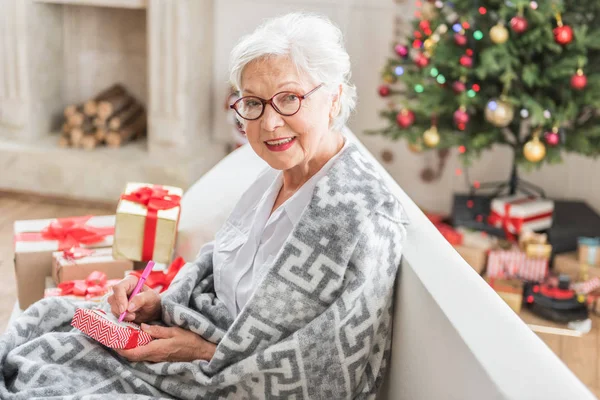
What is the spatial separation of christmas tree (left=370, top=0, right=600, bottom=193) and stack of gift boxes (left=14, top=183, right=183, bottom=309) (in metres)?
1.47

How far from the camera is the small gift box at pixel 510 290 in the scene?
3.08 metres

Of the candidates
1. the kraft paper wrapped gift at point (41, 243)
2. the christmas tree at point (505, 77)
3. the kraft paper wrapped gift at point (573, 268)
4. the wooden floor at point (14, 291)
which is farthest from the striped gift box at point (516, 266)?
the kraft paper wrapped gift at point (41, 243)

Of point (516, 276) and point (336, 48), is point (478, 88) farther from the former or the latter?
point (336, 48)

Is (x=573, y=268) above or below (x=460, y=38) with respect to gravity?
below

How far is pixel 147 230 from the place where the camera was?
2180 mm

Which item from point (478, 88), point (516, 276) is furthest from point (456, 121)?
point (516, 276)

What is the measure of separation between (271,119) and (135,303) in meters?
0.52

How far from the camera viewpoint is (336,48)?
152 centimetres

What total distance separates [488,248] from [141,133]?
2.13 meters

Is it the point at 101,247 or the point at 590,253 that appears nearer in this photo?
the point at 101,247

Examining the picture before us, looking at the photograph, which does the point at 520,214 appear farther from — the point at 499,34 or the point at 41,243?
the point at 41,243

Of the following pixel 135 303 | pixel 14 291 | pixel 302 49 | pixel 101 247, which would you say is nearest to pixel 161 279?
pixel 135 303

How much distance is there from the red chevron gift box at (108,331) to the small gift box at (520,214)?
2.31 metres

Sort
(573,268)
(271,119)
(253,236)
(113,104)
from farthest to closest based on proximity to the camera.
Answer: (113,104)
(573,268)
(253,236)
(271,119)
